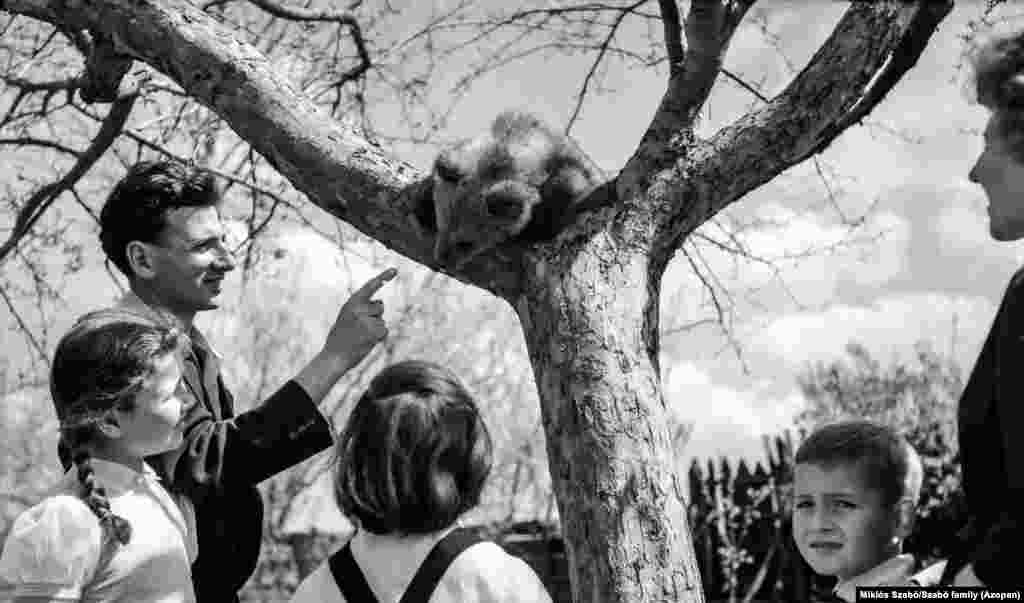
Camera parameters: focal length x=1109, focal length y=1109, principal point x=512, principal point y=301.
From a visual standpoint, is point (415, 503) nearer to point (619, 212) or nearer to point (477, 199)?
point (619, 212)

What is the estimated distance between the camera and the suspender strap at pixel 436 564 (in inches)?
82.5

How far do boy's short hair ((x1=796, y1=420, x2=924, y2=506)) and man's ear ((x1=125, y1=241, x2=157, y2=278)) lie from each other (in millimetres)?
1772

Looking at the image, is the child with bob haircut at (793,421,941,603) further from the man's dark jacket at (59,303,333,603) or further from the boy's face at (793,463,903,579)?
the man's dark jacket at (59,303,333,603)

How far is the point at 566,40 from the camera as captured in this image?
5.09 m

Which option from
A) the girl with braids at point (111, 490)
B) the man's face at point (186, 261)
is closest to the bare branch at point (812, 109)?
the man's face at point (186, 261)

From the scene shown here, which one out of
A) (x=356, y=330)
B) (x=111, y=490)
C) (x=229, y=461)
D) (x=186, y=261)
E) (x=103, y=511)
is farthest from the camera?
(x=186, y=261)

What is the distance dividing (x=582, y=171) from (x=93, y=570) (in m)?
3.33

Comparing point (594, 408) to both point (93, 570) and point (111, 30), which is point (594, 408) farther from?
point (111, 30)

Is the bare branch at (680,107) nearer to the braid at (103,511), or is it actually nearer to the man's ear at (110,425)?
the man's ear at (110,425)

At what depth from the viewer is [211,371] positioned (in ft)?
9.51

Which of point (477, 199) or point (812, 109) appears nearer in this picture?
point (812, 109)

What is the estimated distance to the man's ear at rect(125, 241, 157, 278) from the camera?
2994 mm

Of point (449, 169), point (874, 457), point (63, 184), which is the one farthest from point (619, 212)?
point (63, 184)

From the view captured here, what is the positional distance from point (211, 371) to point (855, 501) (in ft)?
5.35
